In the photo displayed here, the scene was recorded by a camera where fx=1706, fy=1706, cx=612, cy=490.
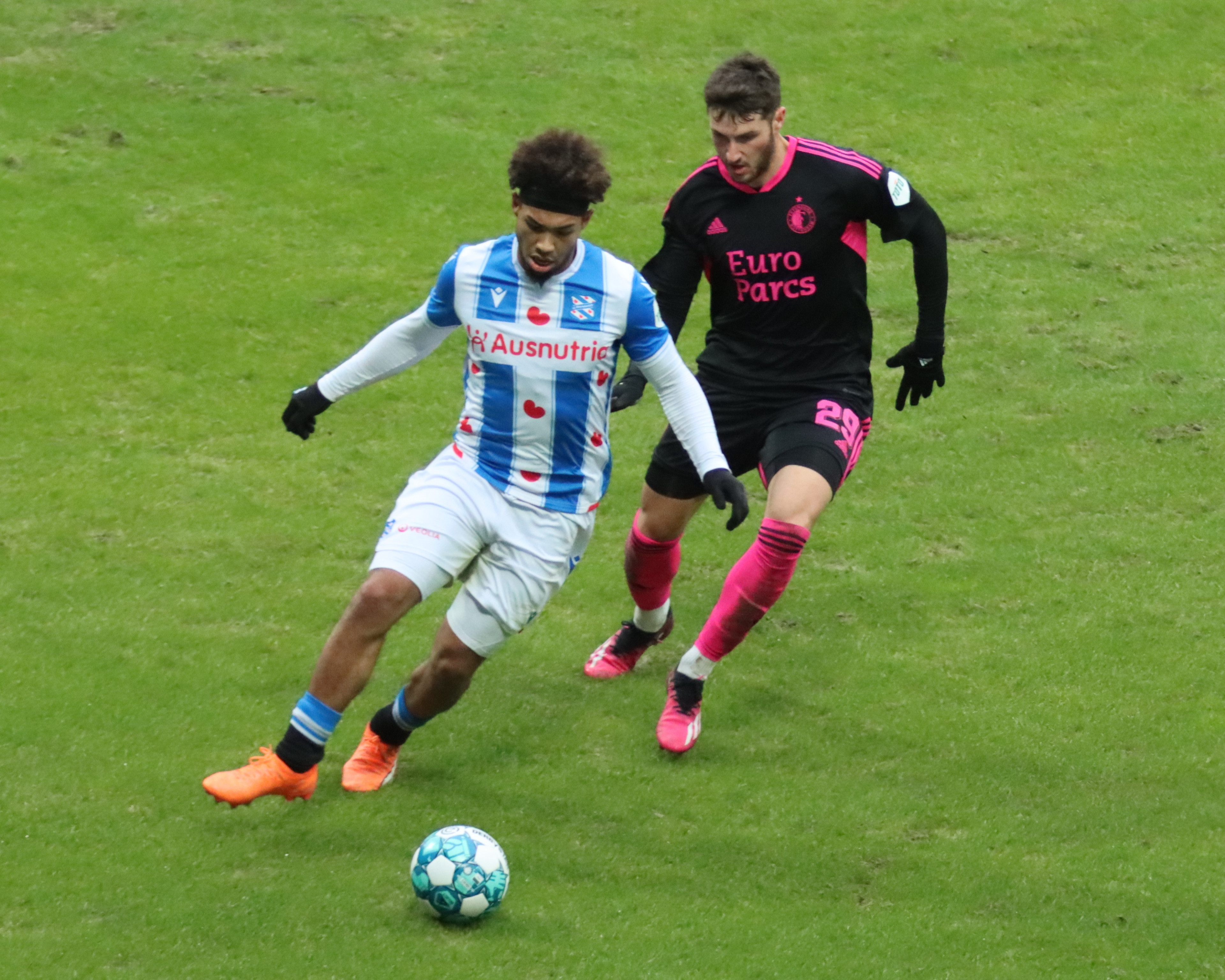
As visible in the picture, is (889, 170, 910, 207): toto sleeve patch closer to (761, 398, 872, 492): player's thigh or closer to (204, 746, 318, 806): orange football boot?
(761, 398, 872, 492): player's thigh

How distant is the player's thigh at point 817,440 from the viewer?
6.73m

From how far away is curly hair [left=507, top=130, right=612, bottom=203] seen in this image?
5.73 m

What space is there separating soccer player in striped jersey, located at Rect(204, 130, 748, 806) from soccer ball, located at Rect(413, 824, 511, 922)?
2.08 feet

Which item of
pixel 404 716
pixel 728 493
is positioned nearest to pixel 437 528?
pixel 404 716

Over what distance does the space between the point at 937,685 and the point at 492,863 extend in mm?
2568

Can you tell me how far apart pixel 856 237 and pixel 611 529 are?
2.33 metres

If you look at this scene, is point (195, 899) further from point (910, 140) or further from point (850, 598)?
point (910, 140)

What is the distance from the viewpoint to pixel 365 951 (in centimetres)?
531

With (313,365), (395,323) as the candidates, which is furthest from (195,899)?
(313,365)

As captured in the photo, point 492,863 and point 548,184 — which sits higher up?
point 548,184

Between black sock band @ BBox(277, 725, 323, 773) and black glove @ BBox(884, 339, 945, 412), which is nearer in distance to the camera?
black sock band @ BBox(277, 725, 323, 773)

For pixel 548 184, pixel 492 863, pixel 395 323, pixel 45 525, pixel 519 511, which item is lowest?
pixel 45 525

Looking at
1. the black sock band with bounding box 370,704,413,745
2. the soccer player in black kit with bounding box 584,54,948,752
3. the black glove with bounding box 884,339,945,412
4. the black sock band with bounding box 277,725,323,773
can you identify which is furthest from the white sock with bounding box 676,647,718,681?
the black sock band with bounding box 277,725,323,773

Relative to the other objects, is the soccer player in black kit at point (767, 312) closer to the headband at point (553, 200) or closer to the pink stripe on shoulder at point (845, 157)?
the pink stripe on shoulder at point (845, 157)
